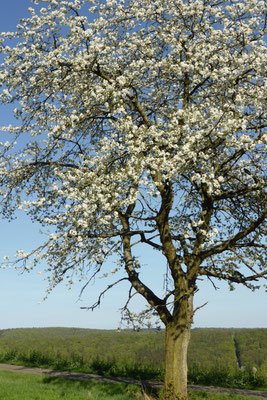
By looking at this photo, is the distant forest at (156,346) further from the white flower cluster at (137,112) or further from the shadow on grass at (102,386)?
the white flower cluster at (137,112)

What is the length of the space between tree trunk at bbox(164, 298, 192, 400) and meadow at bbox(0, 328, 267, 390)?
277 inches

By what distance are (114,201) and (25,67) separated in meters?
6.60

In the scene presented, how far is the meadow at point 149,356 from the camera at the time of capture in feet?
72.4

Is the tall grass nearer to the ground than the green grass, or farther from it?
farther from it

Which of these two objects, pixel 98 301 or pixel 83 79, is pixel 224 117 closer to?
pixel 83 79

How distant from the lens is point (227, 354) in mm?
45938

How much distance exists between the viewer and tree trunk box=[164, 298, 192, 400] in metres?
14.3

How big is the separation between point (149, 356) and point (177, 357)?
96.4 feet

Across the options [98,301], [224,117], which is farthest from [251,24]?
[98,301]

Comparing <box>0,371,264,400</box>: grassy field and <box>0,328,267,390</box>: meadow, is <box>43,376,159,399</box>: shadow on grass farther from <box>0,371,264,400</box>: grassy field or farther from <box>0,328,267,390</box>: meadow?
<box>0,328,267,390</box>: meadow

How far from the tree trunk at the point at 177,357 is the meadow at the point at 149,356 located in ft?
23.1

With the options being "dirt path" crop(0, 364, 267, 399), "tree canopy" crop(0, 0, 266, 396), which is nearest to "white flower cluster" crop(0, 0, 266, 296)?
"tree canopy" crop(0, 0, 266, 396)

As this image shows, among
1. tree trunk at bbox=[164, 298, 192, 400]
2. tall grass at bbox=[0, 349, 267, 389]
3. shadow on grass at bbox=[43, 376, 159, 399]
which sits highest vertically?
tree trunk at bbox=[164, 298, 192, 400]

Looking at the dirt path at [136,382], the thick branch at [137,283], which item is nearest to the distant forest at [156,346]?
the dirt path at [136,382]
